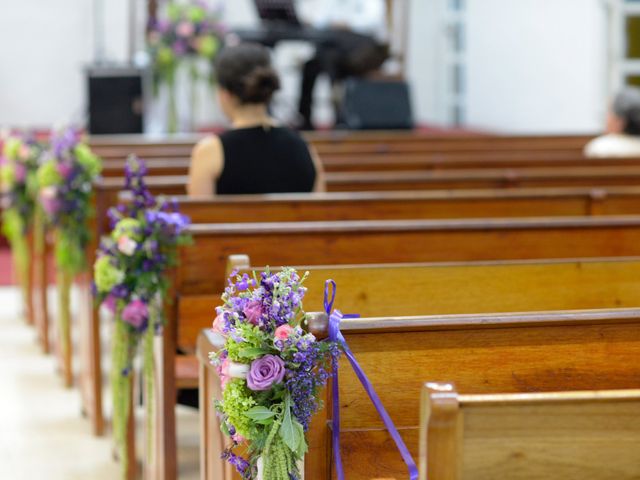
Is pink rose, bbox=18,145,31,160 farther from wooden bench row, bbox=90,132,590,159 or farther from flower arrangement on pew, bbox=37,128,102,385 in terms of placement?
flower arrangement on pew, bbox=37,128,102,385

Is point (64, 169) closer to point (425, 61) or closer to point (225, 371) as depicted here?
point (225, 371)

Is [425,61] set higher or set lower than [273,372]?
higher

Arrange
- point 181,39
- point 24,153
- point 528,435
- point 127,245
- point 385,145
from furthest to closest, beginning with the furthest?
point 181,39, point 385,145, point 24,153, point 127,245, point 528,435

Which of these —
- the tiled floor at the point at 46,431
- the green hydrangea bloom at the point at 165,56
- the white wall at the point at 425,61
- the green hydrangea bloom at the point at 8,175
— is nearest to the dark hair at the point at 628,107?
the tiled floor at the point at 46,431

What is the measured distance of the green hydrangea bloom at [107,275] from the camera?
3.47m

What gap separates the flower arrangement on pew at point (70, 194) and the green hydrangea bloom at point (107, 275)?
1324mm

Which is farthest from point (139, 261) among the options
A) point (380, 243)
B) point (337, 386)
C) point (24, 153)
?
point (24, 153)

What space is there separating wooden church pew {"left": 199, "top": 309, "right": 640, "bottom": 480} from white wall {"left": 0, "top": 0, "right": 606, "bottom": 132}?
25.2ft

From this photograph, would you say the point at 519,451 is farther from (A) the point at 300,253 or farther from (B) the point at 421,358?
(A) the point at 300,253

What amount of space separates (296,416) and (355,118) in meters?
8.24

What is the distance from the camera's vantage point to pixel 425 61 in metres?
14.4

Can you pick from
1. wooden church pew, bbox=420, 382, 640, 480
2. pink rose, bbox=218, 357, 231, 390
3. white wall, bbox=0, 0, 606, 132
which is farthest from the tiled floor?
white wall, bbox=0, 0, 606, 132

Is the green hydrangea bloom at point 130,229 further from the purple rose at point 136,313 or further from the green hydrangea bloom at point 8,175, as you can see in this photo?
the green hydrangea bloom at point 8,175

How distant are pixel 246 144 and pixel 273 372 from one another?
2.29 m
